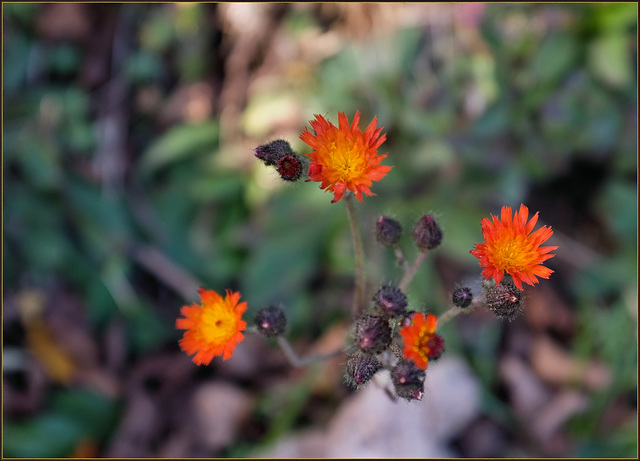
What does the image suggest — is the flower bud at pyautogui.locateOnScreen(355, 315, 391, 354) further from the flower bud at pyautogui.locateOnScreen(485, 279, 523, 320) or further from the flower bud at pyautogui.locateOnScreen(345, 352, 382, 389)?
the flower bud at pyautogui.locateOnScreen(485, 279, 523, 320)

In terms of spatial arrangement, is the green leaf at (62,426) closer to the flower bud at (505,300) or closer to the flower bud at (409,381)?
the flower bud at (409,381)

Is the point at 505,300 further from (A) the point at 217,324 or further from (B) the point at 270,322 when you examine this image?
(A) the point at 217,324

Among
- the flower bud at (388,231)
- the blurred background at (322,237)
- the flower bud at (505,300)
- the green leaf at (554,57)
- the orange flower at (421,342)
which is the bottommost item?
the orange flower at (421,342)

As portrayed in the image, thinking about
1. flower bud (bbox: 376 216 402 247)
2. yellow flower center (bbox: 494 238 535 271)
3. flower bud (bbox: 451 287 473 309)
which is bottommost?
flower bud (bbox: 451 287 473 309)

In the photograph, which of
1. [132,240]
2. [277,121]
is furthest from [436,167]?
[132,240]

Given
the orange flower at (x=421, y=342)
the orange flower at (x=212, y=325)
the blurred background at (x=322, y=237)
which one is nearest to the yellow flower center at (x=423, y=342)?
the orange flower at (x=421, y=342)

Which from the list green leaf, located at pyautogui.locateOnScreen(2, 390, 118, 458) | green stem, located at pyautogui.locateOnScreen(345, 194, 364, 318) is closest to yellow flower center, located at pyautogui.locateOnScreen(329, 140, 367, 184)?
green stem, located at pyautogui.locateOnScreen(345, 194, 364, 318)

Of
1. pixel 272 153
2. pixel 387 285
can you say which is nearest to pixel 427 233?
pixel 387 285

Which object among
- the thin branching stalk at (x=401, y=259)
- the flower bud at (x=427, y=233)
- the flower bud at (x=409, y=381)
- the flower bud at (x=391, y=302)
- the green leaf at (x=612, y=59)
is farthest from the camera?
the green leaf at (x=612, y=59)
